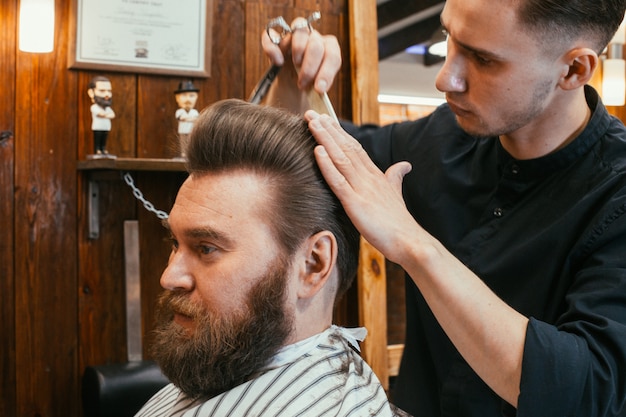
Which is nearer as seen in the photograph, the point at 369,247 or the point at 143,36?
the point at 143,36

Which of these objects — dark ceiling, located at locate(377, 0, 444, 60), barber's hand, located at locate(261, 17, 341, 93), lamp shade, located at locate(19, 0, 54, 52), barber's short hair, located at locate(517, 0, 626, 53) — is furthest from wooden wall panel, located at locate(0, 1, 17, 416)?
barber's short hair, located at locate(517, 0, 626, 53)

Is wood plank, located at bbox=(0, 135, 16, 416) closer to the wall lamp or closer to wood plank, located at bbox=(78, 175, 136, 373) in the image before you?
wood plank, located at bbox=(78, 175, 136, 373)

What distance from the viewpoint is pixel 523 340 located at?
4.39 ft

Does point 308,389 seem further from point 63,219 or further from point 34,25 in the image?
point 34,25

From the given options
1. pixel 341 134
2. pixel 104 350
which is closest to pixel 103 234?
pixel 104 350

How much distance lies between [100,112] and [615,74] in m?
2.92

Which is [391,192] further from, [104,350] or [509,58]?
[104,350]

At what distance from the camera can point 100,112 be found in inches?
128

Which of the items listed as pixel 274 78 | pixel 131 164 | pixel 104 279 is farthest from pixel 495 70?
pixel 104 279

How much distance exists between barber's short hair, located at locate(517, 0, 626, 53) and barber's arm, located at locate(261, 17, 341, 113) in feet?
1.52

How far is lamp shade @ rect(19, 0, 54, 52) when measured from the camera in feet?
10.3

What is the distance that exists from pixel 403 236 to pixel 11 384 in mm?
2517

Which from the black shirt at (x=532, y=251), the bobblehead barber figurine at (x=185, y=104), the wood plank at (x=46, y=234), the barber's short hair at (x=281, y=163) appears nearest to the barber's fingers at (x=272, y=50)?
the barber's short hair at (x=281, y=163)

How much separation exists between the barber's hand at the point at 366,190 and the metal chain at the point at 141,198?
1.98 m
